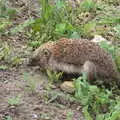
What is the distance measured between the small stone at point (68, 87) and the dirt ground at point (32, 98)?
0.21 feet

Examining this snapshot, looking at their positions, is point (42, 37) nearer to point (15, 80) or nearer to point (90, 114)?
point (15, 80)

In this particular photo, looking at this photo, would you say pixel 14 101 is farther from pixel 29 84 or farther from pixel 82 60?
pixel 82 60

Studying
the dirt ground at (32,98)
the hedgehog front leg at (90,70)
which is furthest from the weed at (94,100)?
the hedgehog front leg at (90,70)

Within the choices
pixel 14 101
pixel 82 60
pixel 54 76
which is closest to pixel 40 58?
pixel 54 76

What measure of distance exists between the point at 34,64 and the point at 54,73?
47 cm

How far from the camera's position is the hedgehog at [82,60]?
7.20m

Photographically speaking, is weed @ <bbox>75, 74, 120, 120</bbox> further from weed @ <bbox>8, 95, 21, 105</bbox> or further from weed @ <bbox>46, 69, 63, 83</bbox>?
weed @ <bbox>8, 95, 21, 105</bbox>

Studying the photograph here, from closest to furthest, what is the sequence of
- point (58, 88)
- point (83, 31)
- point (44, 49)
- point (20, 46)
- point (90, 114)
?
1. point (90, 114)
2. point (58, 88)
3. point (44, 49)
4. point (20, 46)
5. point (83, 31)

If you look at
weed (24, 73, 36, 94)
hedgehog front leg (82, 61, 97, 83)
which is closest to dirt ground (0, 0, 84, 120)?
weed (24, 73, 36, 94)

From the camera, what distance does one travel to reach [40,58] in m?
7.56

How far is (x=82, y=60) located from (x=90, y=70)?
18 centimetres

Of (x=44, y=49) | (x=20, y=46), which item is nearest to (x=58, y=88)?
(x=44, y=49)

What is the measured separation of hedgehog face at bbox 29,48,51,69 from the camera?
752cm

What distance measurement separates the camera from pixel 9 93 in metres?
6.66
